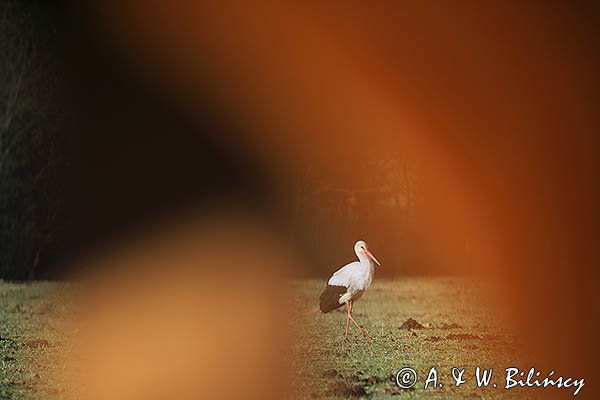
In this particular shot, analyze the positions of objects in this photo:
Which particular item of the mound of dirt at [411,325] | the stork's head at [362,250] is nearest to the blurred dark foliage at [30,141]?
the stork's head at [362,250]

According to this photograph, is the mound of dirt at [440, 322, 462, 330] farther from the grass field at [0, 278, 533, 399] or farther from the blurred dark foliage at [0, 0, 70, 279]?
the blurred dark foliage at [0, 0, 70, 279]

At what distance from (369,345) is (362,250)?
0.49 meters

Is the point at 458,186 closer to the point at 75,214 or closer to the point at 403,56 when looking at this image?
the point at 403,56

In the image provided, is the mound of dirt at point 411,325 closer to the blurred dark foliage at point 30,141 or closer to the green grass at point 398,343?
the green grass at point 398,343

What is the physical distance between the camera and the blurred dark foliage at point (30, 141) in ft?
18.9

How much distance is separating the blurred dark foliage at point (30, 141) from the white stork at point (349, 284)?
2278mm

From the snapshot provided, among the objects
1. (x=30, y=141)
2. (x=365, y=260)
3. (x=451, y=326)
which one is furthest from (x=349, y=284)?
(x=30, y=141)

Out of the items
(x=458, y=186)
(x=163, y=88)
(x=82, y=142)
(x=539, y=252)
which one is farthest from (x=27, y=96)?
(x=539, y=252)

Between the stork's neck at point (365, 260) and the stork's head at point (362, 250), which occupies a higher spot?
the stork's head at point (362, 250)

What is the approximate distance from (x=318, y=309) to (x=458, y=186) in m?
1.23

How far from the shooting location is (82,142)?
5660mm

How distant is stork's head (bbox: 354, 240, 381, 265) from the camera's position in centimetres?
407

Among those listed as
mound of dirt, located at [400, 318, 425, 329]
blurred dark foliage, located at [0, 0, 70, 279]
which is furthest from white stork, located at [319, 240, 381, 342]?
blurred dark foliage, located at [0, 0, 70, 279]

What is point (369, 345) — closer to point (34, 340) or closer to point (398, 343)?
point (398, 343)
